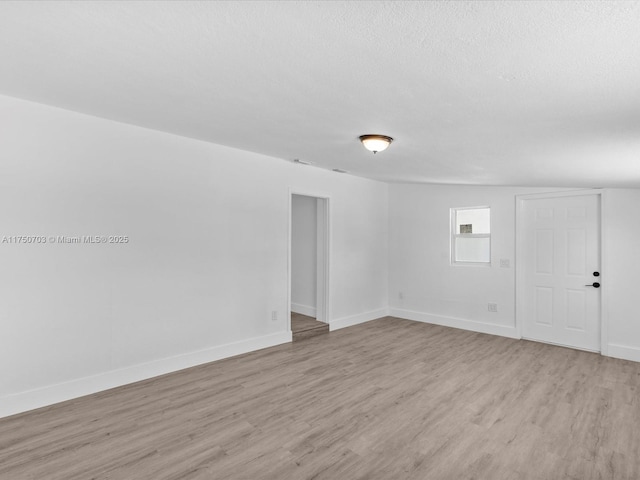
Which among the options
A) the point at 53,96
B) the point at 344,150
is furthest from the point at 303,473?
the point at 53,96

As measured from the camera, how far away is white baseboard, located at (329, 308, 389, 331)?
5.64 meters

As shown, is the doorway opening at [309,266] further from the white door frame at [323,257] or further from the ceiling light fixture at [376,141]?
the ceiling light fixture at [376,141]

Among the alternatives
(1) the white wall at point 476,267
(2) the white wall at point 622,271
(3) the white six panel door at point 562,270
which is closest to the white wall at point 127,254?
(1) the white wall at point 476,267

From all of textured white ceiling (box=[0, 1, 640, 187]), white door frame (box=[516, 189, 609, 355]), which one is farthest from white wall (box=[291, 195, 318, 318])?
white door frame (box=[516, 189, 609, 355])

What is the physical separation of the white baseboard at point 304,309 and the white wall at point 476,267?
1.63 m

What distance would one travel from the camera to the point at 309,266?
6148 millimetres

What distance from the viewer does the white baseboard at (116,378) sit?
112 inches

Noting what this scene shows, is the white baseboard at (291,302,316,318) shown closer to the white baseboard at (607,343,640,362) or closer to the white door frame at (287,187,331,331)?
the white door frame at (287,187,331,331)

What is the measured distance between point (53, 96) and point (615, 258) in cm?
621

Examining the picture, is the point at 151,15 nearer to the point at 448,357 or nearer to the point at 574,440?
the point at 574,440

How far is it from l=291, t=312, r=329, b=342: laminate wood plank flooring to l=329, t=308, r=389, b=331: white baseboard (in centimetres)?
19

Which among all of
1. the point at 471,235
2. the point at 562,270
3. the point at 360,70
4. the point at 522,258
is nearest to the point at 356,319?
the point at 471,235

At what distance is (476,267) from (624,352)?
6.71ft

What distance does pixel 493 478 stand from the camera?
6.97 feet
